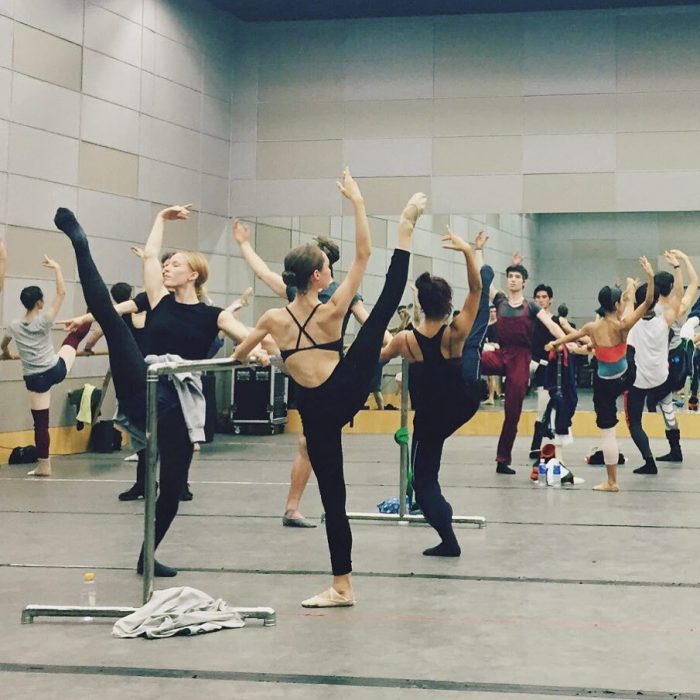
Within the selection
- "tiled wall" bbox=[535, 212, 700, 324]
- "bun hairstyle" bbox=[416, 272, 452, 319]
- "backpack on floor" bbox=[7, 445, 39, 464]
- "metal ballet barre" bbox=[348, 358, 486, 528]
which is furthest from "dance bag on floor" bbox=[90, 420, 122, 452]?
"bun hairstyle" bbox=[416, 272, 452, 319]

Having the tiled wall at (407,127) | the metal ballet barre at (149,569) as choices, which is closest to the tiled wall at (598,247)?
the tiled wall at (407,127)

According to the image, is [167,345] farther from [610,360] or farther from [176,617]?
[610,360]

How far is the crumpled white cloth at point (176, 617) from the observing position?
475cm

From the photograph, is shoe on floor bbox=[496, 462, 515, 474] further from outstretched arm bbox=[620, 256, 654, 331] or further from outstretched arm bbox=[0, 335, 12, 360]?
outstretched arm bbox=[0, 335, 12, 360]

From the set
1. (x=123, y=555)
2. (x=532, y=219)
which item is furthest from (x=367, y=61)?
(x=123, y=555)

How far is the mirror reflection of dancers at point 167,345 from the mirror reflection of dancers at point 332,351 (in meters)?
0.58

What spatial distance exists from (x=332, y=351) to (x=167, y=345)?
A: 42.8 inches

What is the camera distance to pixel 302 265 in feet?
17.2

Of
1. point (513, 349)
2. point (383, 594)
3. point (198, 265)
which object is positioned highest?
point (198, 265)

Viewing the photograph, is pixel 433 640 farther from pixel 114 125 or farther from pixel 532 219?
pixel 532 219

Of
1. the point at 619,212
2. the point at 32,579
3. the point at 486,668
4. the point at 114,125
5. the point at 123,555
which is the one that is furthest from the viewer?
the point at 619,212

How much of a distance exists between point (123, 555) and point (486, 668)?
296 centimetres

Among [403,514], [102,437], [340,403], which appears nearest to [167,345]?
[340,403]

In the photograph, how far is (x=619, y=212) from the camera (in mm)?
15266
